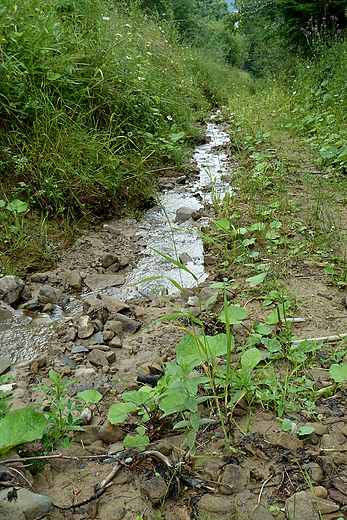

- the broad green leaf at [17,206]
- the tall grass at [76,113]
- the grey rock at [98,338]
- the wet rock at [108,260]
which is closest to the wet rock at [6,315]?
the grey rock at [98,338]

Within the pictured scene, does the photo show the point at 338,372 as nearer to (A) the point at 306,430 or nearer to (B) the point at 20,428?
(A) the point at 306,430

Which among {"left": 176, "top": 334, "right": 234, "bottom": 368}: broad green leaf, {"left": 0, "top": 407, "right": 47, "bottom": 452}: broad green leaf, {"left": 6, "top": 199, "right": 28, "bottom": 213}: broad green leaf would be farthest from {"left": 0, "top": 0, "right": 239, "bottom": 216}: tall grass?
{"left": 0, "top": 407, "right": 47, "bottom": 452}: broad green leaf

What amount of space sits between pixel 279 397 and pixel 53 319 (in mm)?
1526

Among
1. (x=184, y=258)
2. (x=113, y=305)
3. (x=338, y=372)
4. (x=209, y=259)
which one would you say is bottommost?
(x=113, y=305)

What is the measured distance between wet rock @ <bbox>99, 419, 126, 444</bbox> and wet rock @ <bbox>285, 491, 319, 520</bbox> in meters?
0.65

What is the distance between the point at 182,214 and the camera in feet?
12.2

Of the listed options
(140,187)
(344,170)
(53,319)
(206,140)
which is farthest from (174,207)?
(206,140)

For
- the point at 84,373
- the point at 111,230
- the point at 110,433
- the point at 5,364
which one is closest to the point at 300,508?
the point at 110,433

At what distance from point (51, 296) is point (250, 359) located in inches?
60.0

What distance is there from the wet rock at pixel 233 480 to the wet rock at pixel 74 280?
1825 millimetres

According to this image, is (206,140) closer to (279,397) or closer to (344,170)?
(344,170)

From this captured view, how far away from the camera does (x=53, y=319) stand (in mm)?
2443

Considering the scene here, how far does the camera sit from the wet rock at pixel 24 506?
104 cm

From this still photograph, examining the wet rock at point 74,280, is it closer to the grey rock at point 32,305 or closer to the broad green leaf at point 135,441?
the grey rock at point 32,305
